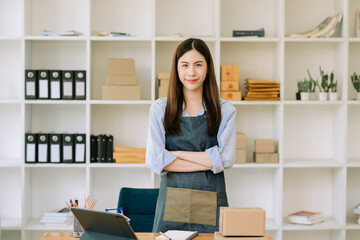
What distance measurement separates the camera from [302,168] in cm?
475

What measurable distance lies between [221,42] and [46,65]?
1552 mm

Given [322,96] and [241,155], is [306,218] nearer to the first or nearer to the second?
[241,155]

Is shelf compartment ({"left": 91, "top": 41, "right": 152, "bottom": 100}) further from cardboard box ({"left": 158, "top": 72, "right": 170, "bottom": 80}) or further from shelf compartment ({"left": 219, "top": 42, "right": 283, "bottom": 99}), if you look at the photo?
shelf compartment ({"left": 219, "top": 42, "right": 283, "bottom": 99})

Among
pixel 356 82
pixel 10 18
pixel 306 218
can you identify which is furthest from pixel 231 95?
pixel 10 18

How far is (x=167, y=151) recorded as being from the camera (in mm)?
2729

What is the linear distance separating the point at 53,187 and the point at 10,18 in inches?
60.1

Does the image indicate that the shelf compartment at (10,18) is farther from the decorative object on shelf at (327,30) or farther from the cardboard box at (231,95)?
the decorative object on shelf at (327,30)

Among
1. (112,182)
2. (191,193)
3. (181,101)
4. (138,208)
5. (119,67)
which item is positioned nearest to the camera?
(191,193)

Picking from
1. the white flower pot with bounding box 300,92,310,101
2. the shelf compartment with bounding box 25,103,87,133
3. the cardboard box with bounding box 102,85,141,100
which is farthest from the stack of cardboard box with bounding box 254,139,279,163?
the shelf compartment with bounding box 25,103,87,133

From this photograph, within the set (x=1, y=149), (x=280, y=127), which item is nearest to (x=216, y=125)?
(x=280, y=127)

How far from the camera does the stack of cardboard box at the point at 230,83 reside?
14.4 ft

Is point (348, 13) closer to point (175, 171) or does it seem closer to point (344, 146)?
point (344, 146)

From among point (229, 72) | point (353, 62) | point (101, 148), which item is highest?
point (353, 62)

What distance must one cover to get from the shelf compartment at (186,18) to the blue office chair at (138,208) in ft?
6.29
